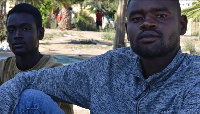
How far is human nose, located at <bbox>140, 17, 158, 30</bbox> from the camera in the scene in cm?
141

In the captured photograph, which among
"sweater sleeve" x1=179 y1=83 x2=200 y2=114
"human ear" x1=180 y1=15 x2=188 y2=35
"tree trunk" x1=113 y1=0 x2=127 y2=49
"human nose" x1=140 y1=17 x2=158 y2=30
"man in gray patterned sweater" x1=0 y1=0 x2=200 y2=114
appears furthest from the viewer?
"tree trunk" x1=113 y1=0 x2=127 y2=49

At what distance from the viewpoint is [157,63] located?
1.44 meters

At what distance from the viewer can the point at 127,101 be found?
1.44m

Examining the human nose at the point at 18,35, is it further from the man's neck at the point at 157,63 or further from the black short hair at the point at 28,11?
the man's neck at the point at 157,63

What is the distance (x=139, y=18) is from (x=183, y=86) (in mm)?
420

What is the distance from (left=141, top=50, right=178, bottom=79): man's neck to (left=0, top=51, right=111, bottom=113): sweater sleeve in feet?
0.78

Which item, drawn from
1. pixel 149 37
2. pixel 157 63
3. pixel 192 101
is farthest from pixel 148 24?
pixel 192 101

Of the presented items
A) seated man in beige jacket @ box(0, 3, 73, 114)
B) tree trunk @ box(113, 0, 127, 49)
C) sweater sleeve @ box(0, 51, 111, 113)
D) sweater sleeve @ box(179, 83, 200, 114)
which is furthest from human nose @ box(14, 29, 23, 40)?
tree trunk @ box(113, 0, 127, 49)

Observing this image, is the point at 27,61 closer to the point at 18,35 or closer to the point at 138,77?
the point at 18,35

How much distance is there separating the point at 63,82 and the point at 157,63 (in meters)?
0.54

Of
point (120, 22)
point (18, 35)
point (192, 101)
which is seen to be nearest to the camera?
point (192, 101)

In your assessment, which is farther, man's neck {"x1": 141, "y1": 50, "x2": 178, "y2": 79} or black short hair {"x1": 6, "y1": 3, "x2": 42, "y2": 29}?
black short hair {"x1": 6, "y1": 3, "x2": 42, "y2": 29}

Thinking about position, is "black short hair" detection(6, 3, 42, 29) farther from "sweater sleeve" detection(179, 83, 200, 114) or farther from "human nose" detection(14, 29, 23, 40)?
"sweater sleeve" detection(179, 83, 200, 114)

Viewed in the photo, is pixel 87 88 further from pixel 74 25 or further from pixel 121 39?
pixel 74 25
